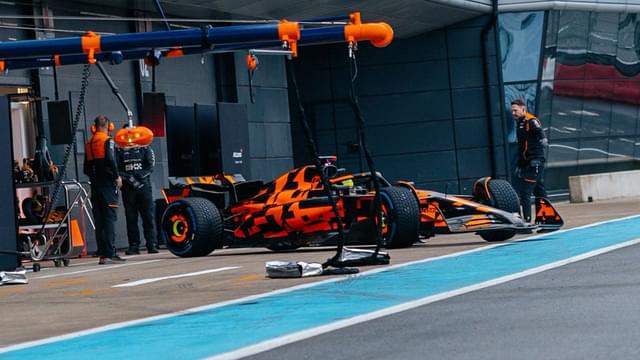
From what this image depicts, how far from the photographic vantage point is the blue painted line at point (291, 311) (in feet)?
28.1

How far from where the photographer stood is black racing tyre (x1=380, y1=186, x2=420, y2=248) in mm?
16531

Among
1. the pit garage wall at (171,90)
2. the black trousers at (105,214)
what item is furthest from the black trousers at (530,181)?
the black trousers at (105,214)

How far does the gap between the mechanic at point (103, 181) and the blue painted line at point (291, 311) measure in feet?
18.2

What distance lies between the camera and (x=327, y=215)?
17.5 meters

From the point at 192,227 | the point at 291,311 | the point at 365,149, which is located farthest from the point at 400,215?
the point at 291,311

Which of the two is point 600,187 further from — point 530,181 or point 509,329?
point 509,329

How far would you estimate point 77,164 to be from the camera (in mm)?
23469

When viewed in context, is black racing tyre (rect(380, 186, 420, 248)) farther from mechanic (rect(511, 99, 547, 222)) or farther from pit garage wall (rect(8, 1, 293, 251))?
pit garage wall (rect(8, 1, 293, 251))

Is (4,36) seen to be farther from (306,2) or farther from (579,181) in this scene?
(579,181)

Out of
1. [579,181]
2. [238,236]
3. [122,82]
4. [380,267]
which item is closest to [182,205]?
[238,236]

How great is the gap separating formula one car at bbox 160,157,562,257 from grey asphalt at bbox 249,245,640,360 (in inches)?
228

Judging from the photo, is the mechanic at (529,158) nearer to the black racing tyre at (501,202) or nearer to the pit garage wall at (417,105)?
the black racing tyre at (501,202)

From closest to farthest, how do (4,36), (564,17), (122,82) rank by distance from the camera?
(4,36), (122,82), (564,17)

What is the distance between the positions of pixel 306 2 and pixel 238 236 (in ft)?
33.2
